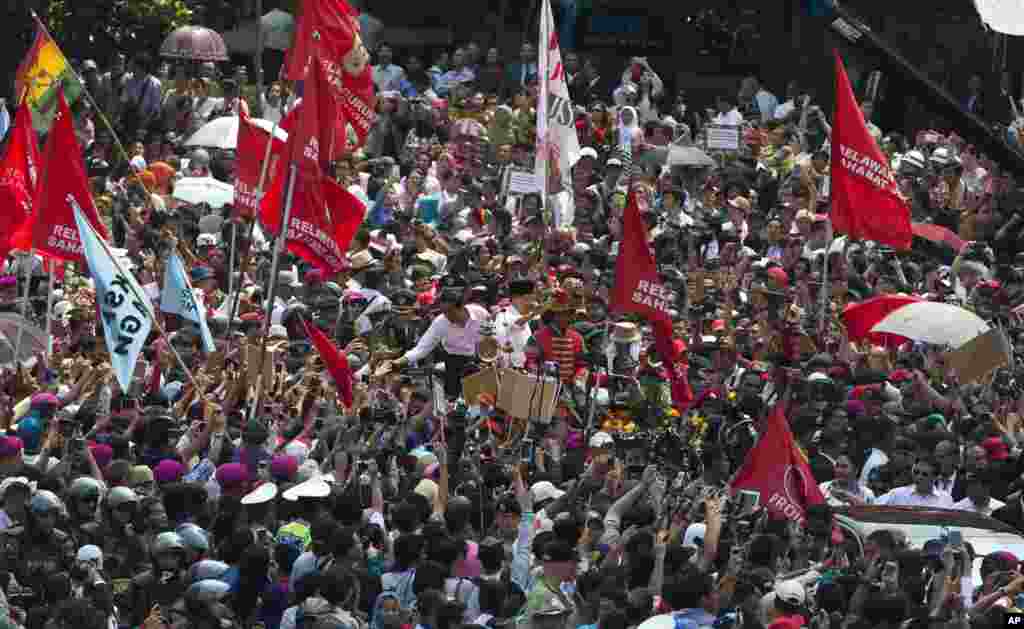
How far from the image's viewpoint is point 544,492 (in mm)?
15008

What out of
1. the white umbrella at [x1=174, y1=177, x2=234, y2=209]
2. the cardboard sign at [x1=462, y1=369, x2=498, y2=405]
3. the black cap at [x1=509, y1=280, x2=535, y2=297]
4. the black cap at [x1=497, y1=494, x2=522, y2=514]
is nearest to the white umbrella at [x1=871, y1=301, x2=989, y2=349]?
the black cap at [x1=509, y1=280, x2=535, y2=297]

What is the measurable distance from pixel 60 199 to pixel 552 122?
4.64 meters

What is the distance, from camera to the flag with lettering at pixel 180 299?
1827 cm

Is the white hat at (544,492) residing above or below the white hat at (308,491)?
above

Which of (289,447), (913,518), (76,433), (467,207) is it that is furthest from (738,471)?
(467,207)

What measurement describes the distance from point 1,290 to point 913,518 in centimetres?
894

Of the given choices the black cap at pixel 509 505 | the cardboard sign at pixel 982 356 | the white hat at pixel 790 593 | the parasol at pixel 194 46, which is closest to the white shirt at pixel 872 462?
the cardboard sign at pixel 982 356

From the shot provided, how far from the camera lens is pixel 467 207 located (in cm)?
2400

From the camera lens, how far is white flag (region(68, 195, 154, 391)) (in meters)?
16.3

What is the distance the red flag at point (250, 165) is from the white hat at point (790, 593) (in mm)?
8681

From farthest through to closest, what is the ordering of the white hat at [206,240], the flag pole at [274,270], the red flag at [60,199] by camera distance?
1. the white hat at [206,240]
2. the red flag at [60,199]
3. the flag pole at [274,270]

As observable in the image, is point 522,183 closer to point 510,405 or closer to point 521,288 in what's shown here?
point 521,288

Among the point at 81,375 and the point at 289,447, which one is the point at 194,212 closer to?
the point at 81,375

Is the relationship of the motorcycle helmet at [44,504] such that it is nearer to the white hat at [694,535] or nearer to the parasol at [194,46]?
the white hat at [694,535]
